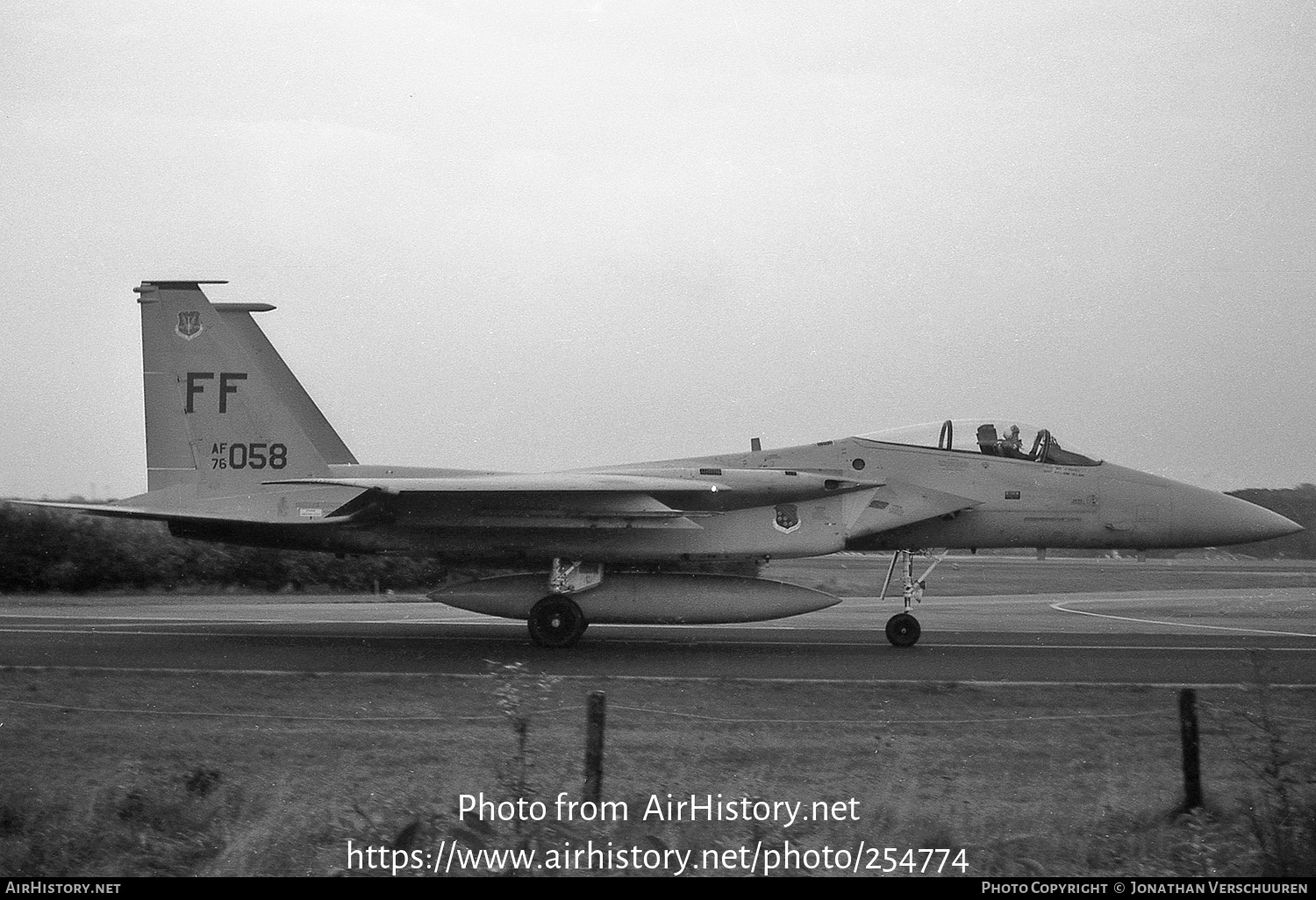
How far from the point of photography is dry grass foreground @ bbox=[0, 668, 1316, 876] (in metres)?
6.11

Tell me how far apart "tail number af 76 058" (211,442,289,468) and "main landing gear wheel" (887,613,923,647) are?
8035 millimetres

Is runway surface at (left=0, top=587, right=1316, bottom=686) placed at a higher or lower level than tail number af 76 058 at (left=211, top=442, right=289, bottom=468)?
lower

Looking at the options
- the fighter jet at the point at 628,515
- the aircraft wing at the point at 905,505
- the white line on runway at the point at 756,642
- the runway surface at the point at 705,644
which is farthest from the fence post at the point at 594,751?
the aircraft wing at the point at 905,505

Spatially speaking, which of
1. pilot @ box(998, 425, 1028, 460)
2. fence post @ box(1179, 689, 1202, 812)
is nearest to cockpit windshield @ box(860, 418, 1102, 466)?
pilot @ box(998, 425, 1028, 460)

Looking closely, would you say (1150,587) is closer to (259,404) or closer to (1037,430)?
(1037,430)

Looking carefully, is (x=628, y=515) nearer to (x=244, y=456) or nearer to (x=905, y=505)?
(x=905, y=505)

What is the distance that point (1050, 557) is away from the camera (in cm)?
4719

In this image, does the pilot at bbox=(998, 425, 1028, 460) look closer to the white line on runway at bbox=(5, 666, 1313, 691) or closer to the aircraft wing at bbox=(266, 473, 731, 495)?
the aircraft wing at bbox=(266, 473, 731, 495)

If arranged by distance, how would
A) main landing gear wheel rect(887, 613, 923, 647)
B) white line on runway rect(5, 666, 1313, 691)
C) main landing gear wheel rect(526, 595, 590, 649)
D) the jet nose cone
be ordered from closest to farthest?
white line on runway rect(5, 666, 1313, 691) → main landing gear wheel rect(526, 595, 590, 649) → main landing gear wheel rect(887, 613, 923, 647) → the jet nose cone

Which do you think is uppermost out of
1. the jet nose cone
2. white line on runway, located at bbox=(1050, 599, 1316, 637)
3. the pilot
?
the pilot

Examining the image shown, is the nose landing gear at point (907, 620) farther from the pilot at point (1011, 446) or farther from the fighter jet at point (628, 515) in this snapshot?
Result: the pilot at point (1011, 446)

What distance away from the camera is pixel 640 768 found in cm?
760

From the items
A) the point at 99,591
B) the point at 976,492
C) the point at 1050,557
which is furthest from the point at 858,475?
the point at 1050,557

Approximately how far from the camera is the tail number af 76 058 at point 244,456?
49.2ft
